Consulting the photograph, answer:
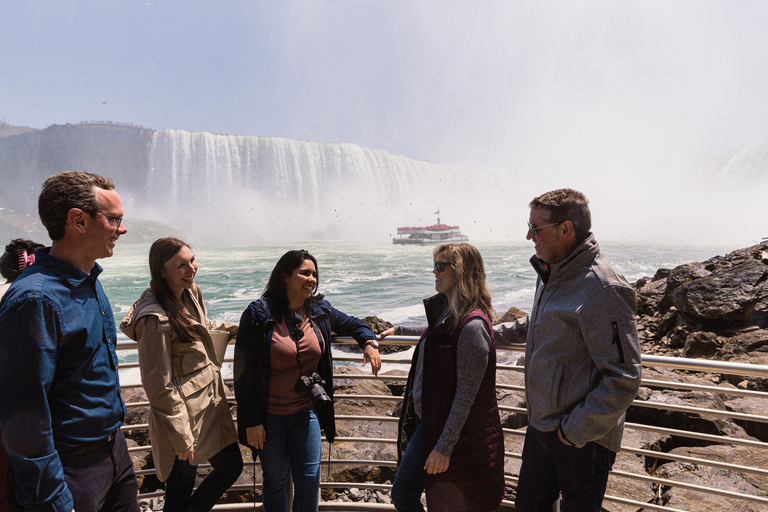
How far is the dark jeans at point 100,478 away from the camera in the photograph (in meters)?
1.36

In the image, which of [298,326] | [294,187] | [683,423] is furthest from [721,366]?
[294,187]

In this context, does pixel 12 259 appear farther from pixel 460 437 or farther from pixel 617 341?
pixel 617 341

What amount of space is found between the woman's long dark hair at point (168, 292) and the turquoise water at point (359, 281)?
36.6ft

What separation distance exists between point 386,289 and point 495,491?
939 inches

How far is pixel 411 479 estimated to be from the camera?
191cm

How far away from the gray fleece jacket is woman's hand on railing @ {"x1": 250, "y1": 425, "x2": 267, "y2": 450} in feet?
4.02

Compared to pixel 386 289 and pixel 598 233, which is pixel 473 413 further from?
pixel 598 233

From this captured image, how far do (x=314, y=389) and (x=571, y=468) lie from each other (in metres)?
1.14

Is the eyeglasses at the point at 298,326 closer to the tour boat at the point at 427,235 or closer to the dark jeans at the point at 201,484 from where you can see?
the dark jeans at the point at 201,484

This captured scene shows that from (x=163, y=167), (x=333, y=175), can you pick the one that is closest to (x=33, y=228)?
(x=163, y=167)

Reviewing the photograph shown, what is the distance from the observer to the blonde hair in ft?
5.97

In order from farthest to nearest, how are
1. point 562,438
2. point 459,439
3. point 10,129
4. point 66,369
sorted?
1. point 10,129
2. point 459,439
3. point 562,438
4. point 66,369

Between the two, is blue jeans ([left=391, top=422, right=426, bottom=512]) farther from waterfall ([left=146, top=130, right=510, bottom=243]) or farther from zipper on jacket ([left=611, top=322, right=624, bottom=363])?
waterfall ([left=146, top=130, right=510, bottom=243])

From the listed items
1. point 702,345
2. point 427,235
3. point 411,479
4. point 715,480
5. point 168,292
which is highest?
point 427,235
